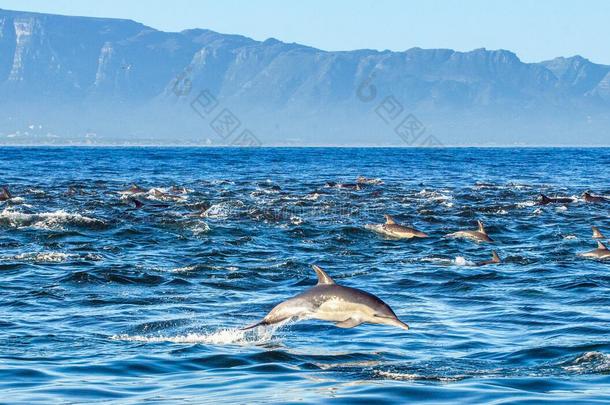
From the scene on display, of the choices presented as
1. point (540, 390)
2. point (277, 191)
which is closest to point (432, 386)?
point (540, 390)

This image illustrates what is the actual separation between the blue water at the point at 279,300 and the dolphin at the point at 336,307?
1.66ft

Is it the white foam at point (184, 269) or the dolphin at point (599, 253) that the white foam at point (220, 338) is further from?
the dolphin at point (599, 253)

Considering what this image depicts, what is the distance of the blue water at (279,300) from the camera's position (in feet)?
39.0

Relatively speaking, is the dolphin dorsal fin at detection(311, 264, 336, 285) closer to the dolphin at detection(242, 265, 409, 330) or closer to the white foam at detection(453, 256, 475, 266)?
the dolphin at detection(242, 265, 409, 330)

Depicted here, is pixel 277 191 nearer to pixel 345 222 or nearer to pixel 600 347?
pixel 345 222

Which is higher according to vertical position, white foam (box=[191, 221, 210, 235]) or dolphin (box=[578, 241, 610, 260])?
dolphin (box=[578, 241, 610, 260])

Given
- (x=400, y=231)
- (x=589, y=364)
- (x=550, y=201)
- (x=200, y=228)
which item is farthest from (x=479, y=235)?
(x=589, y=364)

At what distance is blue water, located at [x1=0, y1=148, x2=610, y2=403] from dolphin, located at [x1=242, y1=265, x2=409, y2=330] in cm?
51

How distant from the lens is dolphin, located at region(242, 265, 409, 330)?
12.9 meters

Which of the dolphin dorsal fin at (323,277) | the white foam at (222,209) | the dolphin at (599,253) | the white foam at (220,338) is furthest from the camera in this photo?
the white foam at (222,209)

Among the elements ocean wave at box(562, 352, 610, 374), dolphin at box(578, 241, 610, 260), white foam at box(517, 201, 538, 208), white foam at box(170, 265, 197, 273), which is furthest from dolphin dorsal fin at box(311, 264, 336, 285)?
white foam at box(517, 201, 538, 208)

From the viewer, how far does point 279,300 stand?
17.6 m

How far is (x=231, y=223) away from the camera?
30.5 m

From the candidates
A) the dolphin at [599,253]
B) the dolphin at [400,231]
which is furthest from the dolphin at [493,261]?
the dolphin at [400,231]
